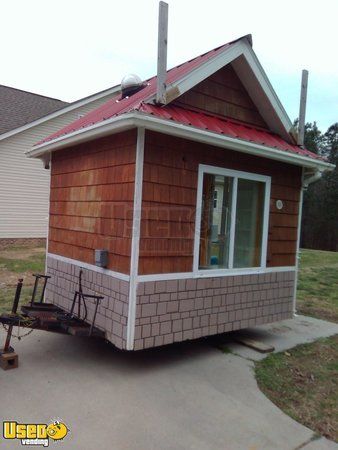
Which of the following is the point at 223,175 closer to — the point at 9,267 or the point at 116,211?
the point at 116,211

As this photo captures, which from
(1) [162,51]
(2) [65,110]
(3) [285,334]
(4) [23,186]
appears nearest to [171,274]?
(1) [162,51]

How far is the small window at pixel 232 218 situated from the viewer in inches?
189

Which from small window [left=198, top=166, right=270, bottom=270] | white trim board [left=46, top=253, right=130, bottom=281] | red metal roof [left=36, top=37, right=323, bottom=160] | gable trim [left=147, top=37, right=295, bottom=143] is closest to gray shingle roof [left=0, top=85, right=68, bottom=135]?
white trim board [left=46, top=253, right=130, bottom=281]

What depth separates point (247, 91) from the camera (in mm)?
5492

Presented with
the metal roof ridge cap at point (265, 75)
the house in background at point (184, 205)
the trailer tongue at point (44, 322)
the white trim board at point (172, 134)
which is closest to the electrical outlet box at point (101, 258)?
the house in background at point (184, 205)

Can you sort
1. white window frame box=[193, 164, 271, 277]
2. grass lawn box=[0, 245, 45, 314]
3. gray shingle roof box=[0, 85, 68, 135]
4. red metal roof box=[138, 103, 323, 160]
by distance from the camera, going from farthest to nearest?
gray shingle roof box=[0, 85, 68, 135], grass lawn box=[0, 245, 45, 314], white window frame box=[193, 164, 271, 277], red metal roof box=[138, 103, 323, 160]

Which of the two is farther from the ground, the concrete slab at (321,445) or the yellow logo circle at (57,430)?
the yellow logo circle at (57,430)

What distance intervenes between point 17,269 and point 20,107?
371 inches

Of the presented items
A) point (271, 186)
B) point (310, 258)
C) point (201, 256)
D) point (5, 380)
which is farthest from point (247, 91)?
point (310, 258)

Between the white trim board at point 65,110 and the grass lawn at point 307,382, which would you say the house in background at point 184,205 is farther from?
the white trim board at point 65,110

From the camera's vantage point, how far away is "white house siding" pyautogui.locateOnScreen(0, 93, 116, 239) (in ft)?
48.0

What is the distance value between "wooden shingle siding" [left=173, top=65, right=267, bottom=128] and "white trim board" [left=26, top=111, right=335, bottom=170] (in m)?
0.75

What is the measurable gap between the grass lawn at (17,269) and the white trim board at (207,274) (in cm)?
324

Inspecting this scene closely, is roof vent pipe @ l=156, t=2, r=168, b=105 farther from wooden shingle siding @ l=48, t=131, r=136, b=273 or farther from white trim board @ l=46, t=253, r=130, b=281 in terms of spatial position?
white trim board @ l=46, t=253, r=130, b=281
